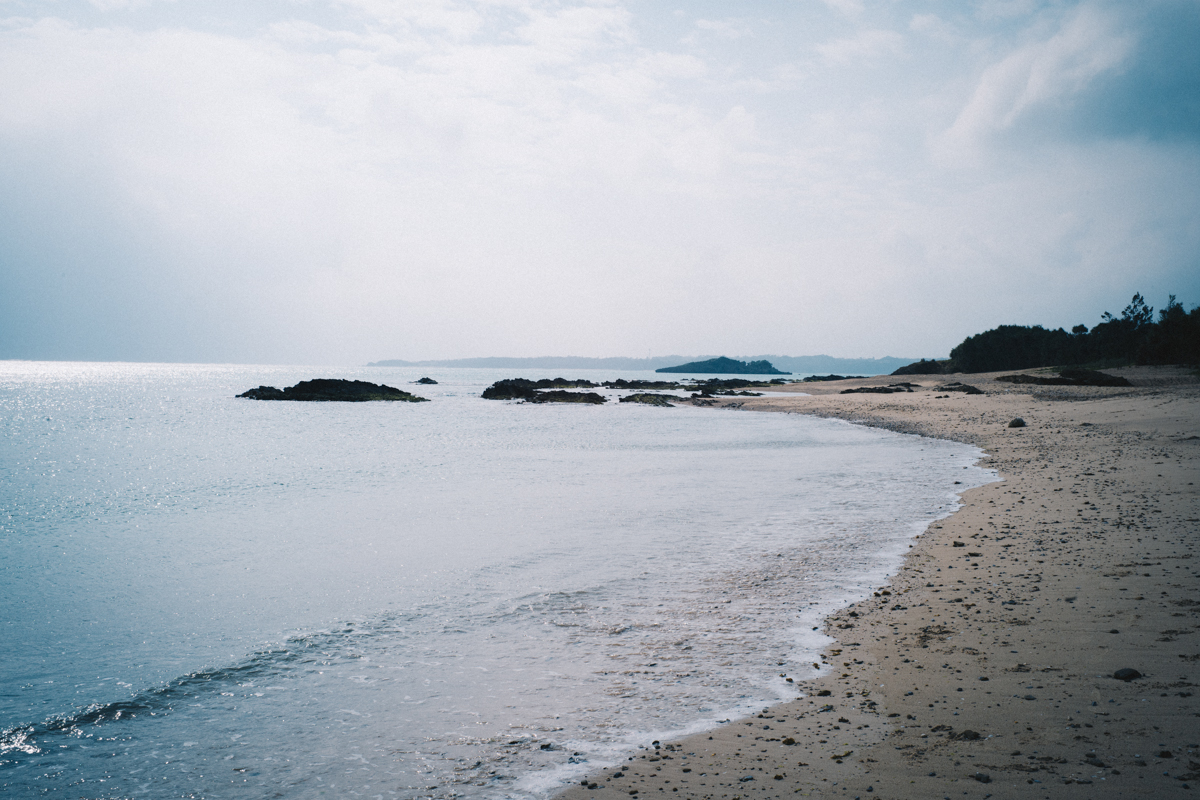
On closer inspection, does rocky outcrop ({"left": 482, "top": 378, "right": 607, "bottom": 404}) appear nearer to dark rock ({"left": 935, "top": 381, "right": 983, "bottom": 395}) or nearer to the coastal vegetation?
dark rock ({"left": 935, "top": 381, "right": 983, "bottom": 395})

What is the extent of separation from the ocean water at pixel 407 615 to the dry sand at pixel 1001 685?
1.96ft

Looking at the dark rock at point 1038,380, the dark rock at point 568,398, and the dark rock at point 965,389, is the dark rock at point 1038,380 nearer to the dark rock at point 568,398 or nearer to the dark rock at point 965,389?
the dark rock at point 965,389

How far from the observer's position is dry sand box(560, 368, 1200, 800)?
442 cm

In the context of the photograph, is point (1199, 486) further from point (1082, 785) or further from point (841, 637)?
point (1082, 785)

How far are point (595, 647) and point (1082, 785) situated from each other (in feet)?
15.5

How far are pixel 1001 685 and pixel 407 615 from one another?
23.5ft

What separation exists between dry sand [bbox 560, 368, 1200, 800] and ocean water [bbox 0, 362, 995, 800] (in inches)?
23.6

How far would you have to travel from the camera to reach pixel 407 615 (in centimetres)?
886

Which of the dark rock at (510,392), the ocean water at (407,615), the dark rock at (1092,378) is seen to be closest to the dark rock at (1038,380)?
the dark rock at (1092,378)

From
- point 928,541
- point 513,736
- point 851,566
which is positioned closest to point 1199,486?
point 928,541

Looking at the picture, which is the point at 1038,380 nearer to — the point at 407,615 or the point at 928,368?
the point at 928,368

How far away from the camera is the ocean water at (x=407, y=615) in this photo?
17.6 ft

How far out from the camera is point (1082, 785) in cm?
414

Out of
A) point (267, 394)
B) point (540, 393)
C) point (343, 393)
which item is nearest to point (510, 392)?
point (540, 393)
